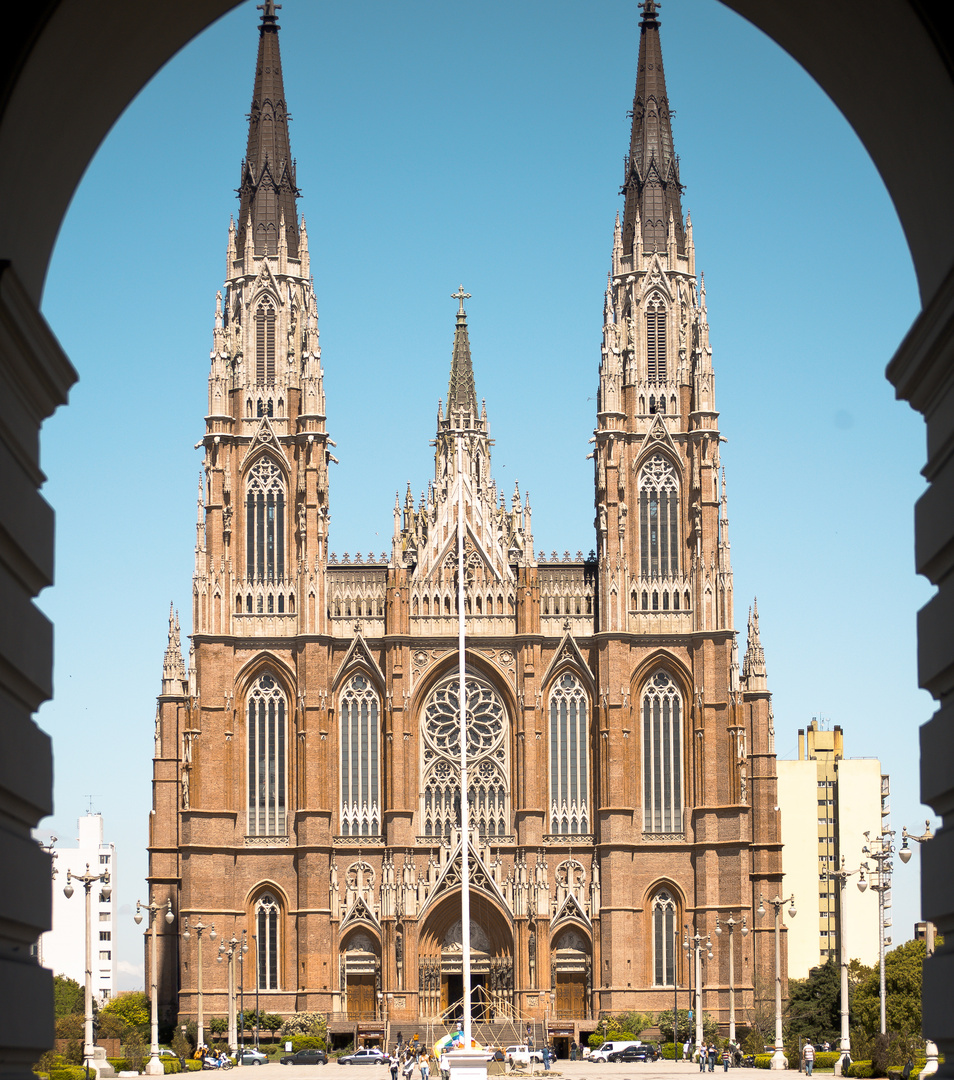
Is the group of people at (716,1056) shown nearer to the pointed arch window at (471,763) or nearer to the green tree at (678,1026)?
the green tree at (678,1026)

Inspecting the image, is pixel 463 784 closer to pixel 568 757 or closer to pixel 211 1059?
pixel 211 1059

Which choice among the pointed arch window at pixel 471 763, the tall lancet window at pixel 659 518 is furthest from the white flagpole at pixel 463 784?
the tall lancet window at pixel 659 518

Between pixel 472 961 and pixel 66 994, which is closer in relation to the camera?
pixel 472 961

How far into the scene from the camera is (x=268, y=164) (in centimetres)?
8381

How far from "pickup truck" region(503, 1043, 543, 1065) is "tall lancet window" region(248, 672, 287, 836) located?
15646mm

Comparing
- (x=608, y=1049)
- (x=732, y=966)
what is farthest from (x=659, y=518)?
(x=608, y=1049)

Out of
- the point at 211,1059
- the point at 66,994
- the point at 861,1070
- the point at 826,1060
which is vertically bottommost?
the point at 66,994

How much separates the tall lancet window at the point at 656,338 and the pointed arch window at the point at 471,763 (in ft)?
48.4

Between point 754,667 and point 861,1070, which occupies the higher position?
point 754,667

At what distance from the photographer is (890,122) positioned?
606 inches

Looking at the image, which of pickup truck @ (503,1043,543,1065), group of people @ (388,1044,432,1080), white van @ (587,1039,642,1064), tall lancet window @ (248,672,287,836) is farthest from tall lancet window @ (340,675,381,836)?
pickup truck @ (503,1043,543,1065)

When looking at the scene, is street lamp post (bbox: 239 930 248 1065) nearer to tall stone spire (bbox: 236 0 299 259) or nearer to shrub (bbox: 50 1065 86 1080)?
shrub (bbox: 50 1065 86 1080)

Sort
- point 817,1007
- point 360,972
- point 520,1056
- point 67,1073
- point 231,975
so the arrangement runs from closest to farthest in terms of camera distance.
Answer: point 67,1073 < point 520,1056 < point 231,975 < point 817,1007 < point 360,972

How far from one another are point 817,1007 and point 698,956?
6.75 meters
